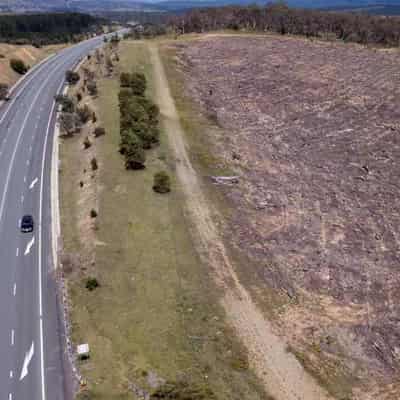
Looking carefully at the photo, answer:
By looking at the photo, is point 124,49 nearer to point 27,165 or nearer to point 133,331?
point 27,165

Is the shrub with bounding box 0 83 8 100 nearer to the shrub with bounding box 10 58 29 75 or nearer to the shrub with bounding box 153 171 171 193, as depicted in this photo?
the shrub with bounding box 10 58 29 75

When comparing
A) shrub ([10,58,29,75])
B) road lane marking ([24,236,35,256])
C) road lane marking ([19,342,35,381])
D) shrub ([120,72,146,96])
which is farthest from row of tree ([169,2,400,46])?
road lane marking ([19,342,35,381])

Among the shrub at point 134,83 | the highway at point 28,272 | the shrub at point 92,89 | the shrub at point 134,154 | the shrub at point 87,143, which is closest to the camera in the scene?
the highway at point 28,272

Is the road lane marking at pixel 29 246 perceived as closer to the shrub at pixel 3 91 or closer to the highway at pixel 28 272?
the highway at pixel 28 272

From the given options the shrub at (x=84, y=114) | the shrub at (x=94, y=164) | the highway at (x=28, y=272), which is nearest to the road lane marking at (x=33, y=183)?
the highway at (x=28, y=272)

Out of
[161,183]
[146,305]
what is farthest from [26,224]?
[146,305]

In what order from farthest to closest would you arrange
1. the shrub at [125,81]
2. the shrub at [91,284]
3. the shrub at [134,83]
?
the shrub at [125,81]
the shrub at [134,83]
the shrub at [91,284]
